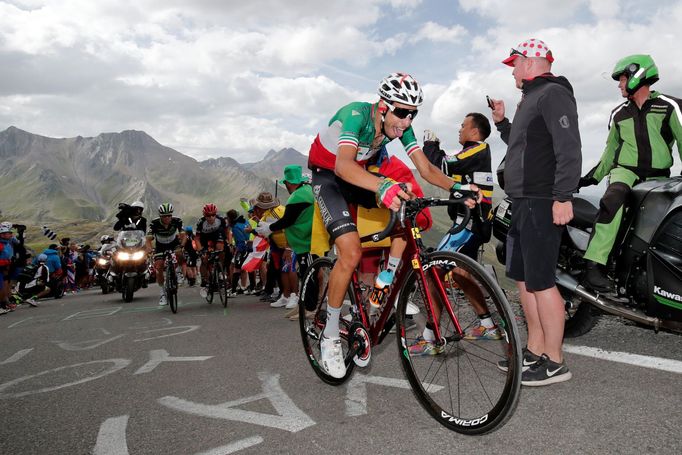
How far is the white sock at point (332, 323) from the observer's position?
3.85m

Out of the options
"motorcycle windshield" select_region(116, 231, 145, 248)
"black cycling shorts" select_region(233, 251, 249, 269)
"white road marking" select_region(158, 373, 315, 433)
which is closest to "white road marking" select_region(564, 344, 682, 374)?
"white road marking" select_region(158, 373, 315, 433)

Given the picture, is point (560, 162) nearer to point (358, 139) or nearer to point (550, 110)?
point (550, 110)

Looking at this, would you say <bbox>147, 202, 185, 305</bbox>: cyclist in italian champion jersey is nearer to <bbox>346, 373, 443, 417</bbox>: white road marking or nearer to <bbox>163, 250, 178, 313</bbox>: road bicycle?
<bbox>163, 250, 178, 313</bbox>: road bicycle

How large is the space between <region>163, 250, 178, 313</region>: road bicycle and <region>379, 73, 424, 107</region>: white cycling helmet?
7745 millimetres

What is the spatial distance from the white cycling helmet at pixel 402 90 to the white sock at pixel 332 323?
5.59 ft

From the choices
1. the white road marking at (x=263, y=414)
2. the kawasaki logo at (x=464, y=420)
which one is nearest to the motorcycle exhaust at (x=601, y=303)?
the kawasaki logo at (x=464, y=420)

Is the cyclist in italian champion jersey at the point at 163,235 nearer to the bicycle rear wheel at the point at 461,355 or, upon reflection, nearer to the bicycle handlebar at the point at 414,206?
the bicycle rear wheel at the point at 461,355

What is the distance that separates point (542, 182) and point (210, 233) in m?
9.11

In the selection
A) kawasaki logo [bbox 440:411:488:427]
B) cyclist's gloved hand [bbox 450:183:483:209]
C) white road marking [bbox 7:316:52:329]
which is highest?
cyclist's gloved hand [bbox 450:183:483:209]

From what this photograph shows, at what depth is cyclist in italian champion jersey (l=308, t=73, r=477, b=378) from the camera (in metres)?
3.53

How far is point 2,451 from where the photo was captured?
3.12m

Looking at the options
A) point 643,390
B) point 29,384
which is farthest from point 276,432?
point 29,384

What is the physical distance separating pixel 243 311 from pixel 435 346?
6.51 m

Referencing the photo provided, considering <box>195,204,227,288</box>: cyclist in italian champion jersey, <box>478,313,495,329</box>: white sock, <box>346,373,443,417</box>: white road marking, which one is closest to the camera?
<box>346,373,443,417</box>: white road marking
